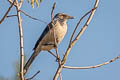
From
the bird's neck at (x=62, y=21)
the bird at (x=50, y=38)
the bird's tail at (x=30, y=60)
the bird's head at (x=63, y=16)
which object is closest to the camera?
the bird's tail at (x=30, y=60)

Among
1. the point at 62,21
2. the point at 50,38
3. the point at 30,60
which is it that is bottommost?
the point at 30,60

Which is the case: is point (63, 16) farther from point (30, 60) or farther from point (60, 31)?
point (30, 60)

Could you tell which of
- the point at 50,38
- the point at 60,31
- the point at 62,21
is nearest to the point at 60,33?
the point at 60,31

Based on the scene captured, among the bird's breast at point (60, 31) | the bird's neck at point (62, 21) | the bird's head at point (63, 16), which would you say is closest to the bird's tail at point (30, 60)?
the bird's breast at point (60, 31)

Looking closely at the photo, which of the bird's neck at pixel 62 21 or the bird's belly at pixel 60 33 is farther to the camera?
the bird's neck at pixel 62 21

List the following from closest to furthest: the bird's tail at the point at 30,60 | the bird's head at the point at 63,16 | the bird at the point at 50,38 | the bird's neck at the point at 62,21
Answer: the bird's tail at the point at 30,60
the bird at the point at 50,38
the bird's neck at the point at 62,21
the bird's head at the point at 63,16

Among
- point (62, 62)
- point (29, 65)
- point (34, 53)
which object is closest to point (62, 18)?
point (34, 53)

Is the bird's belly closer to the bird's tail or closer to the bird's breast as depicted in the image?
the bird's breast

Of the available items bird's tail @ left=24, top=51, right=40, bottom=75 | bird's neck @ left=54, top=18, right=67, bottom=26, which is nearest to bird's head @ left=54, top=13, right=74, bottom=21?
bird's neck @ left=54, top=18, right=67, bottom=26

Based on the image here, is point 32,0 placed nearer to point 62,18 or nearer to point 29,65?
point 29,65

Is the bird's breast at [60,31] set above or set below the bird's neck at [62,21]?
below

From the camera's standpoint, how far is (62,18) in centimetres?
789

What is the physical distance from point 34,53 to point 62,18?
1281 mm

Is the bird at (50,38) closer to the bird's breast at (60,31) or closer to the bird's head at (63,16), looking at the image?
the bird's breast at (60,31)
